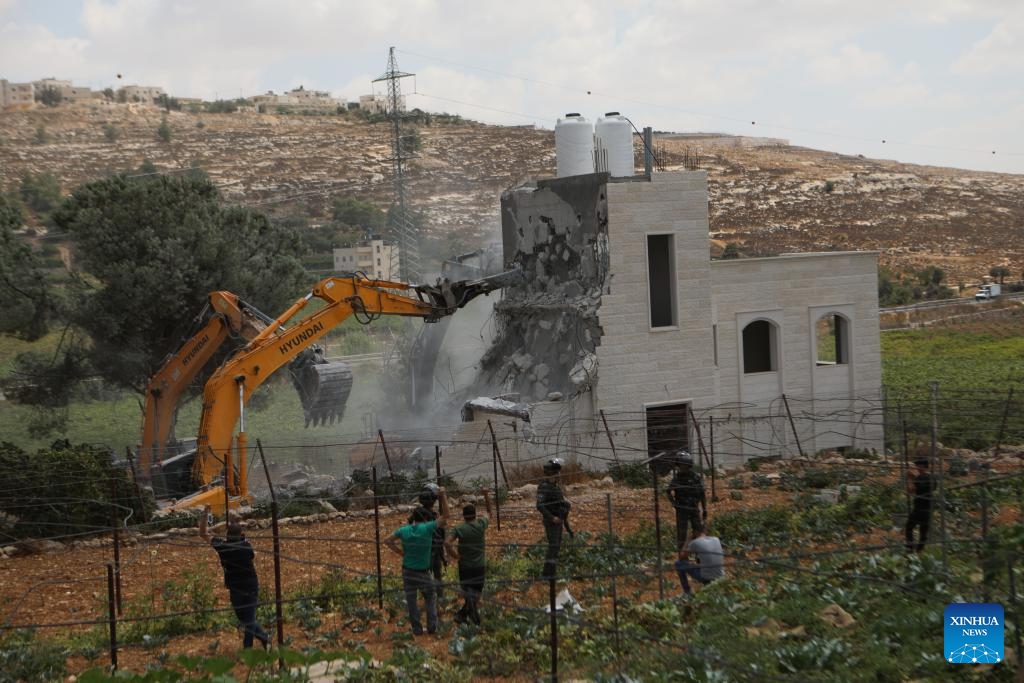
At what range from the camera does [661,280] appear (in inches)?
965

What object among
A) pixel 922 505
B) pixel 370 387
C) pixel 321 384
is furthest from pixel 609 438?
pixel 370 387

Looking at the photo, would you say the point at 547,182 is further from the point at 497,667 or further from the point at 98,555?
the point at 497,667

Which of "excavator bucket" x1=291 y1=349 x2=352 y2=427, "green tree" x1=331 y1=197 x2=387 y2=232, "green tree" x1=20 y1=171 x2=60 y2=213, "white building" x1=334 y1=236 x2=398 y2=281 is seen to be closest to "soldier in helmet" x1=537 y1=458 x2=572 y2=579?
"excavator bucket" x1=291 y1=349 x2=352 y2=427

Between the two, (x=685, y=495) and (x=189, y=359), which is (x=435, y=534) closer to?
(x=685, y=495)

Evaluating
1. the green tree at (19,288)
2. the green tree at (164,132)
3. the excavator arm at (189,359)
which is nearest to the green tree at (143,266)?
the green tree at (19,288)

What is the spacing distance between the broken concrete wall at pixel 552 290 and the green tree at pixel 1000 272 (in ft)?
158

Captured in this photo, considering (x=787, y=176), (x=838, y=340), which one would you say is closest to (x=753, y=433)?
(x=838, y=340)

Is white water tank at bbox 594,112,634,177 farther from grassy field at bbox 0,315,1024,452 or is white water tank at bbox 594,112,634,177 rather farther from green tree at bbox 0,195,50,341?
green tree at bbox 0,195,50,341

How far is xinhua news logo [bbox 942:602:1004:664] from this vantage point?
8.29 metres

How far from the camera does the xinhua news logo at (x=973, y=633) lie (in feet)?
27.2

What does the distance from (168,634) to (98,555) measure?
515cm

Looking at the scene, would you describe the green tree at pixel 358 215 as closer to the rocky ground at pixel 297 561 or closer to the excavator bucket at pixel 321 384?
the excavator bucket at pixel 321 384

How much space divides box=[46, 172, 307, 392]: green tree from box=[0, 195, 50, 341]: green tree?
93cm

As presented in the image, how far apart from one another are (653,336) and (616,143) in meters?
5.04
